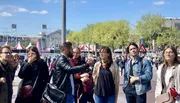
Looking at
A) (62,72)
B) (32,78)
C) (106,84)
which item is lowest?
(106,84)

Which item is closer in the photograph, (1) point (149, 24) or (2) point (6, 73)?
(2) point (6, 73)

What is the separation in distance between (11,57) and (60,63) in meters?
0.79

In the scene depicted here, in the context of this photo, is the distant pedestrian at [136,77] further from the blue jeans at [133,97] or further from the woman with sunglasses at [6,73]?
the woman with sunglasses at [6,73]

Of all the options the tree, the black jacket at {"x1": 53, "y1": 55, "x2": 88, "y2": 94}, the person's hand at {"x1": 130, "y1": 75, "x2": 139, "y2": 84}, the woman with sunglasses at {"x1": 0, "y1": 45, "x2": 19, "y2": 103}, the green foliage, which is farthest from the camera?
the green foliage

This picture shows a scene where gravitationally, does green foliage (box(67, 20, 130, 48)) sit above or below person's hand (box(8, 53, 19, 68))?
above

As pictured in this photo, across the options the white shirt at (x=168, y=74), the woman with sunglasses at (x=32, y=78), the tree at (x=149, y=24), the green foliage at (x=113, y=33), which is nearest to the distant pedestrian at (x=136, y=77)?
the white shirt at (x=168, y=74)

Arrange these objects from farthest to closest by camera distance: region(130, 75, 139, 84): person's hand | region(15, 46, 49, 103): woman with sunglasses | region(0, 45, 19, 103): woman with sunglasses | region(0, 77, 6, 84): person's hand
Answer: region(130, 75, 139, 84): person's hand < region(15, 46, 49, 103): woman with sunglasses < region(0, 45, 19, 103): woman with sunglasses < region(0, 77, 6, 84): person's hand

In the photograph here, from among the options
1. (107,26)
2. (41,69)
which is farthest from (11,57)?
(107,26)

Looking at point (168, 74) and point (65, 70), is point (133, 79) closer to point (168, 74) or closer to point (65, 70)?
point (168, 74)

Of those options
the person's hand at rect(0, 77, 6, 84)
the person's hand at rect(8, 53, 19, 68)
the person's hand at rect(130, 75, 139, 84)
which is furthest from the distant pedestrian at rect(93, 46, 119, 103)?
the person's hand at rect(0, 77, 6, 84)

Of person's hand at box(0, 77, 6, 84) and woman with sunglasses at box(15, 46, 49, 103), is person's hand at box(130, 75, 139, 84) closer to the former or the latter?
woman with sunglasses at box(15, 46, 49, 103)

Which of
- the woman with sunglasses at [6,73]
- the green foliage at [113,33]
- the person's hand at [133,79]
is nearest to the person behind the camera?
the woman with sunglasses at [6,73]

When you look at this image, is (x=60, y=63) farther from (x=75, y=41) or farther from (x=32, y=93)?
(x=75, y=41)

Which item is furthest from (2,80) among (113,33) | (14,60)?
(113,33)
